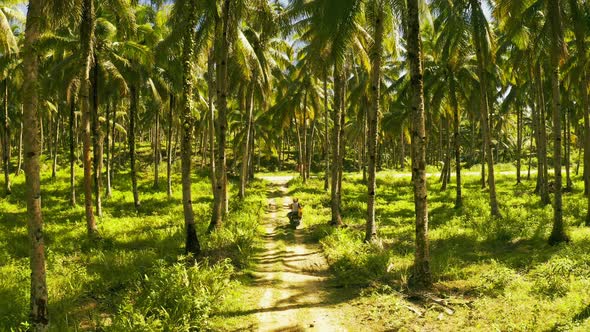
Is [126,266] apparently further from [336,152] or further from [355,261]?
[336,152]

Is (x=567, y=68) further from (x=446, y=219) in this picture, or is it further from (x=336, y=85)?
(x=336, y=85)

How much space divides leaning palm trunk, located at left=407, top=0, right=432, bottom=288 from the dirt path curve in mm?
2300

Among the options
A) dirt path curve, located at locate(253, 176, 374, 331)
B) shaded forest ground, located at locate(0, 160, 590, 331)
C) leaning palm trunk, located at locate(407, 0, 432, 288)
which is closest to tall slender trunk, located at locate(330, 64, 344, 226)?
shaded forest ground, located at locate(0, 160, 590, 331)

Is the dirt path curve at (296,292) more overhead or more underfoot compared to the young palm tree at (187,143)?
more underfoot

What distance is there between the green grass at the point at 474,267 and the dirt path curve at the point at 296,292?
2.00 feet

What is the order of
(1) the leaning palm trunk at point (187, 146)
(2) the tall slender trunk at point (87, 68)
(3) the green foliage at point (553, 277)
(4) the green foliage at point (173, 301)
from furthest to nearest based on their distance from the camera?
1. (2) the tall slender trunk at point (87, 68)
2. (1) the leaning palm trunk at point (187, 146)
3. (3) the green foliage at point (553, 277)
4. (4) the green foliage at point (173, 301)

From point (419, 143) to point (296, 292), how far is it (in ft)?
15.7

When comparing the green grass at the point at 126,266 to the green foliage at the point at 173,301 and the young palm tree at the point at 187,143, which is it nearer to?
the green foliage at the point at 173,301

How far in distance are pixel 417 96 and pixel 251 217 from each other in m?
11.6

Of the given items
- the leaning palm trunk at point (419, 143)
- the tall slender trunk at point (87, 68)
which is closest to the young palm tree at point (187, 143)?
the tall slender trunk at point (87, 68)

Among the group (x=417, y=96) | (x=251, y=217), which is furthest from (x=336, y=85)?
(x=417, y=96)

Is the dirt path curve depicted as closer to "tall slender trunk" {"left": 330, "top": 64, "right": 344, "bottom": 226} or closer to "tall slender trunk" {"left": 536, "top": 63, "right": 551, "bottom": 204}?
"tall slender trunk" {"left": 330, "top": 64, "right": 344, "bottom": 226}

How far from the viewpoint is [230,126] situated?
4684 cm

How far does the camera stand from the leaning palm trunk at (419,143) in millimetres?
10211
